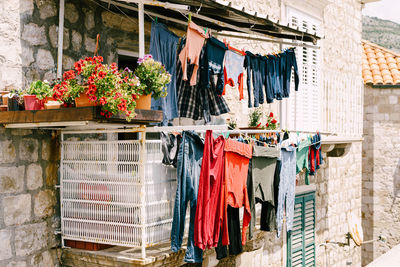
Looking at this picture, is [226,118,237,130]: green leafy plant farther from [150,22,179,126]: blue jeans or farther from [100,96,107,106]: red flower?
[100,96,107,106]: red flower

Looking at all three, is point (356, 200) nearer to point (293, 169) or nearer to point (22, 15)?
point (293, 169)

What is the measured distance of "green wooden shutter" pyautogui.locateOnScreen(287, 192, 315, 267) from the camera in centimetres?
973

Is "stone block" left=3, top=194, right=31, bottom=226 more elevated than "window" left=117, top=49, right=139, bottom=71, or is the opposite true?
"window" left=117, top=49, right=139, bottom=71

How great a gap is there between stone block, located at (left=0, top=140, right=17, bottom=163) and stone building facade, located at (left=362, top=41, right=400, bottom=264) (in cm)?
1205

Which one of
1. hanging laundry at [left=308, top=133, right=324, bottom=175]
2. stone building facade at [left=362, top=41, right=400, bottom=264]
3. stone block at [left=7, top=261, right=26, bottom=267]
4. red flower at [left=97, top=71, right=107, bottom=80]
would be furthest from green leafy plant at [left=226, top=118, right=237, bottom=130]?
stone building facade at [left=362, top=41, right=400, bottom=264]

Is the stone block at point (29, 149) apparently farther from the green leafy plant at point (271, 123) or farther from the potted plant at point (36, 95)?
the green leafy plant at point (271, 123)

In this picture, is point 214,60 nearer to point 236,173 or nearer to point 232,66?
point 232,66

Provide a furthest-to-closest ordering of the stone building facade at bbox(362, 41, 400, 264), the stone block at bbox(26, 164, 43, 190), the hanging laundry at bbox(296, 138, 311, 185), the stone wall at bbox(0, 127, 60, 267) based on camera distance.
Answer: the stone building facade at bbox(362, 41, 400, 264)
the hanging laundry at bbox(296, 138, 311, 185)
the stone block at bbox(26, 164, 43, 190)
the stone wall at bbox(0, 127, 60, 267)

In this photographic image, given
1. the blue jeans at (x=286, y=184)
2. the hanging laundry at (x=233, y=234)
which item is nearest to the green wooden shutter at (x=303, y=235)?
the blue jeans at (x=286, y=184)

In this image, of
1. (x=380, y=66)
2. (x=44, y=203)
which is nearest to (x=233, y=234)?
(x=44, y=203)

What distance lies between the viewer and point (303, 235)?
33.1 feet

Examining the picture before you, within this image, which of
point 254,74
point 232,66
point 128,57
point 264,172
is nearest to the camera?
point 264,172

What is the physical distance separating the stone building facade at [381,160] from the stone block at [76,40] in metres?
11.1

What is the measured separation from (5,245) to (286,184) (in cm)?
367
